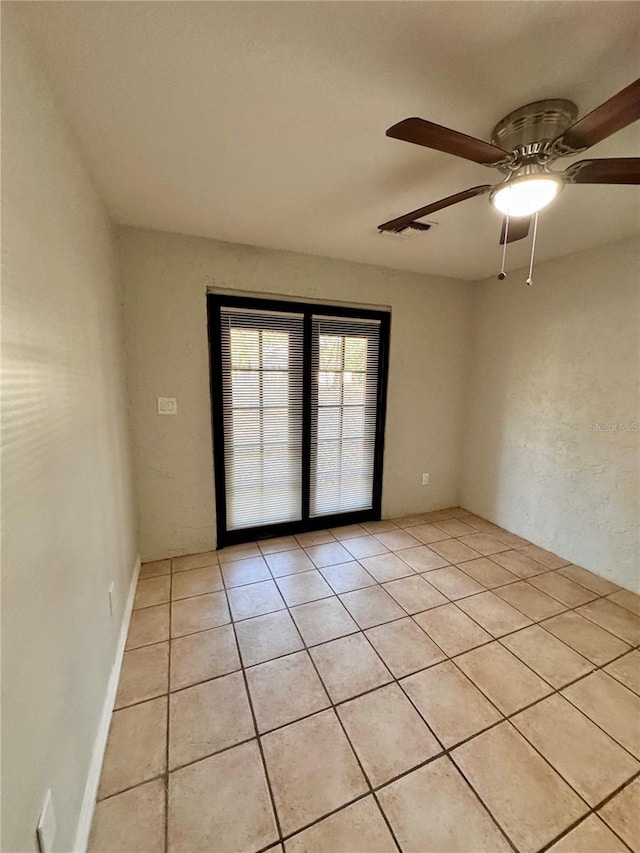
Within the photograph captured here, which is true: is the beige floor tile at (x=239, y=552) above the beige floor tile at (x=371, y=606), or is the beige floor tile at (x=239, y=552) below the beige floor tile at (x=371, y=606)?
above

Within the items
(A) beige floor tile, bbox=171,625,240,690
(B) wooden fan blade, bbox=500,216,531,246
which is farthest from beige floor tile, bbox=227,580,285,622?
(B) wooden fan blade, bbox=500,216,531,246

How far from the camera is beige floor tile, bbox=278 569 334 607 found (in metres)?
2.14

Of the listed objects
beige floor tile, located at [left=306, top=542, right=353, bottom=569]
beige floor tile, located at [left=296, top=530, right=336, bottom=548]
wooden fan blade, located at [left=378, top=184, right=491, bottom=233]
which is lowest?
beige floor tile, located at [left=306, top=542, right=353, bottom=569]

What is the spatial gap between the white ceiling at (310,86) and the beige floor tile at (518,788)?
7.52ft

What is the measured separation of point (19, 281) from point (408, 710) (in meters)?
2.00

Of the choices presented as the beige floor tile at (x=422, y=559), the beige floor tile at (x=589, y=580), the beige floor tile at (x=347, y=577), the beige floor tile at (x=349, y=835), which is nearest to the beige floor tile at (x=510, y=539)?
the beige floor tile at (x=589, y=580)

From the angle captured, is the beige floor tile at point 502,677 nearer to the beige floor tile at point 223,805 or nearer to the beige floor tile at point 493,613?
the beige floor tile at point 493,613

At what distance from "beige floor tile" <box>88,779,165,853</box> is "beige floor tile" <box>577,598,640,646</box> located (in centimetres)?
228

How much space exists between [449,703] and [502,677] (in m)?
0.33

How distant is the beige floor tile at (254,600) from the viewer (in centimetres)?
202

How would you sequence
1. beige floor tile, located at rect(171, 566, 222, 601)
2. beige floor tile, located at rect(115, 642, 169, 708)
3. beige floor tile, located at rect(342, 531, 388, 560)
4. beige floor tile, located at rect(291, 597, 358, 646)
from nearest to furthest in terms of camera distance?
beige floor tile, located at rect(115, 642, 169, 708) → beige floor tile, located at rect(291, 597, 358, 646) → beige floor tile, located at rect(171, 566, 222, 601) → beige floor tile, located at rect(342, 531, 388, 560)

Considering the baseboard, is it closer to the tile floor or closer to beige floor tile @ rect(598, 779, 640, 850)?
the tile floor

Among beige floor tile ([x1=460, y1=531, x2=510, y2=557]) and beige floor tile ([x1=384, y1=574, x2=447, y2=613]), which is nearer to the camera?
beige floor tile ([x1=384, y1=574, x2=447, y2=613])

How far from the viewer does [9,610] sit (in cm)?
70
